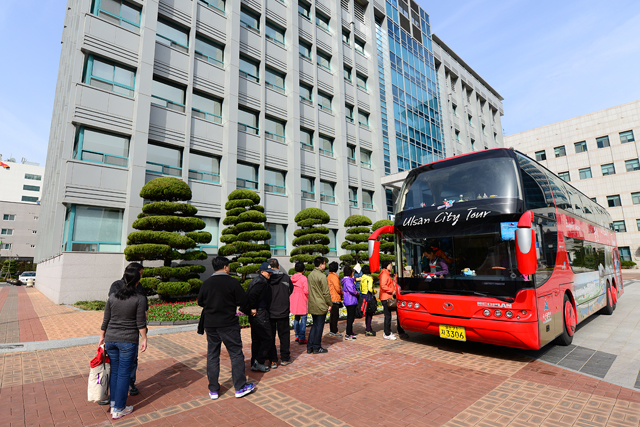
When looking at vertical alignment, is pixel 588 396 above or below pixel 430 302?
below

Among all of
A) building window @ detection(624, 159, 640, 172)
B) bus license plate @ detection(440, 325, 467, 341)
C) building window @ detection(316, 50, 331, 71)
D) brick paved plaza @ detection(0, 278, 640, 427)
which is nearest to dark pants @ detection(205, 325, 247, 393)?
brick paved plaza @ detection(0, 278, 640, 427)

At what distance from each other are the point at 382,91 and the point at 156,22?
18.7 metres

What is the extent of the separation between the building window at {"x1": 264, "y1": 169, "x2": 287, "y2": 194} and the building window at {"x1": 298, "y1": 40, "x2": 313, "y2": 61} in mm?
9445

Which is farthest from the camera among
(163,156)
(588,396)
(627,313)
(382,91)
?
(382,91)

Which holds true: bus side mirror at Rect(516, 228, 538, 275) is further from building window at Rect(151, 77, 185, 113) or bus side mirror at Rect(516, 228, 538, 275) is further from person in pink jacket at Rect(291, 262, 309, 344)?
building window at Rect(151, 77, 185, 113)

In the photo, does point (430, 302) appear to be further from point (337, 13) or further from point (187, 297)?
point (337, 13)

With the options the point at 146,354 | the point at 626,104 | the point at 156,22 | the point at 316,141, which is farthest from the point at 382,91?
the point at 626,104

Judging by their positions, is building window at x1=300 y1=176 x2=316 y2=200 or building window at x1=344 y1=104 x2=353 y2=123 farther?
building window at x1=344 y1=104 x2=353 y2=123

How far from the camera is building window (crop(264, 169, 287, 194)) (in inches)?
795

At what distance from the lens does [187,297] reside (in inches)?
557

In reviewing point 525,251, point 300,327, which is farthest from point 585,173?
point 300,327

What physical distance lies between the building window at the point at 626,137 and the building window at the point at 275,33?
44753 millimetres

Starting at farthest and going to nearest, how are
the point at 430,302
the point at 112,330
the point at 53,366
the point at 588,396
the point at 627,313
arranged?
the point at 627,313, the point at 430,302, the point at 53,366, the point at 588,396, the point at 112,330

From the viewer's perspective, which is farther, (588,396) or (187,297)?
(187,297)
